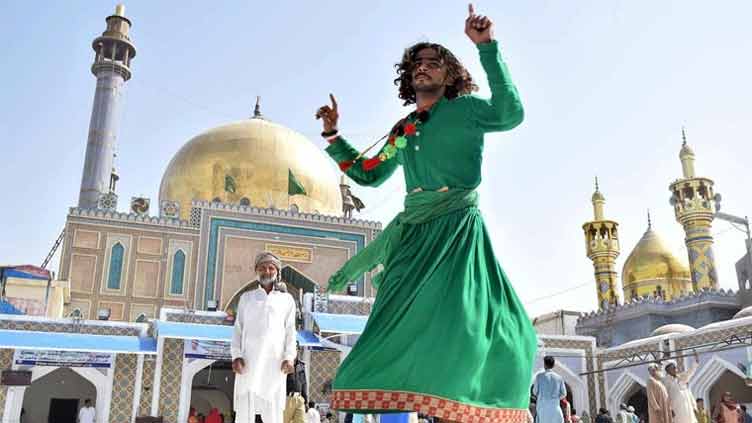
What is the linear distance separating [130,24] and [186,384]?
15.4 meters

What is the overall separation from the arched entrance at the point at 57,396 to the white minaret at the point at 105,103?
5542mm

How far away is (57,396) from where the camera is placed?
15.4m

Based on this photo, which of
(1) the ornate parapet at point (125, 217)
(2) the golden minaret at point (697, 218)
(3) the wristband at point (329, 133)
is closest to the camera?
(3) the wristband at point (329, 133)

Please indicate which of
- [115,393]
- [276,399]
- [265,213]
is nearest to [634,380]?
[265,213]

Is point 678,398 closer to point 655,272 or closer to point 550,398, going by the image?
point 550,398

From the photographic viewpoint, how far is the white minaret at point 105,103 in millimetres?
21188

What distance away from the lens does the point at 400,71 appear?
2465mm

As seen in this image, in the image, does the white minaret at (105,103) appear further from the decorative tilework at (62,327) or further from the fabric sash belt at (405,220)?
the fabric sash belt at (405,220)

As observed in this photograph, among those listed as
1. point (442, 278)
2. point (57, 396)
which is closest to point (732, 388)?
point (57, 396)

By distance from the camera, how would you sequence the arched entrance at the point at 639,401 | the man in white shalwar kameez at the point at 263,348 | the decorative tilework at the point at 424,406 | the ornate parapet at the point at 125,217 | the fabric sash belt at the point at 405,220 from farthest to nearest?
the arched entrance at the point at 639,401 < the ornate parapet at the point at 125,217 < the man in white shalwar kameez at the point at 263,348 < the fabric sash belt at the point at 405,220 < the decorative tilework at the point at 424,406

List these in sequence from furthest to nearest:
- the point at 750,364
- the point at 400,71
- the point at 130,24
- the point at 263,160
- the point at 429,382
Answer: the point at 130,24, the point at 263,160, the point at 750,364, the point at 400,71, the point at 429,382

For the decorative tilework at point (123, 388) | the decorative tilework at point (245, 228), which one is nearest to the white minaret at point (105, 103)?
the decorative tilework at point (245, 228)

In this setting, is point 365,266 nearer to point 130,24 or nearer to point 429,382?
point 429,382

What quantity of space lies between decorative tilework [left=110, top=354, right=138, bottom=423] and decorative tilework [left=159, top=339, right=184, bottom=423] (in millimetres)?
529
